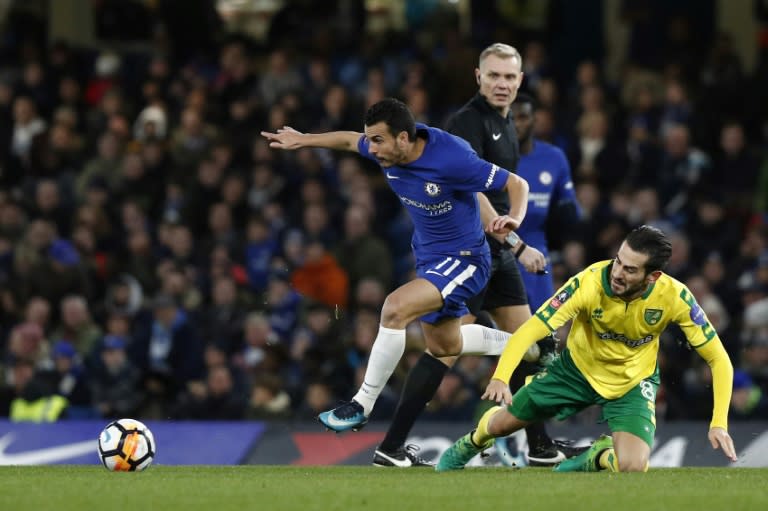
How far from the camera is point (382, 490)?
24.6 feet

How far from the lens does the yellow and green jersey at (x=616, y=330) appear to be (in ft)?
26.8

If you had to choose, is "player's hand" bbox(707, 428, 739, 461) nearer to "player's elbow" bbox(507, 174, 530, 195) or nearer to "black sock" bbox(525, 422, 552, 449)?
"player's elbow" bbox(507, 174, 530, 195)

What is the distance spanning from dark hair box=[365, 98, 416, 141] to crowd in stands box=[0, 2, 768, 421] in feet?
11.2

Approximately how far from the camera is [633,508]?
6.77 m

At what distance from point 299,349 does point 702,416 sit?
3585mm

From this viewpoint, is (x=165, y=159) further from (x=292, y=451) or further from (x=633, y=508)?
(x=633, y=508)

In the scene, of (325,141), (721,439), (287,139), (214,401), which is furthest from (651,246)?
(214,401)

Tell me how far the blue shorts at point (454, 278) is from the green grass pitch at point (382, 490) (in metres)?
0.90

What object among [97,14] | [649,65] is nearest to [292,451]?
[649,65]

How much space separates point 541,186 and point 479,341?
4.62ft

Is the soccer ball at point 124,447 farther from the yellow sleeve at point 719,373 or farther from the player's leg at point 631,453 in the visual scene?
the yellow sleeve at point 719,373

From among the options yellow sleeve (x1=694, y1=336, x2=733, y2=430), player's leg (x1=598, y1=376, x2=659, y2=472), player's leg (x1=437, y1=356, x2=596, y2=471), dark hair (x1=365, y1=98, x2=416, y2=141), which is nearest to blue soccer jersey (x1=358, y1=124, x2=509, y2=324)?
dark hair (x1=365, y1=98, x2=416, y2=141)

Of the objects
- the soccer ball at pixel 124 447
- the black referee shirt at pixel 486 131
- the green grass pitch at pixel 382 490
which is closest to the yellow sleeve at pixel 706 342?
the green grass pitch at pixel 382 490

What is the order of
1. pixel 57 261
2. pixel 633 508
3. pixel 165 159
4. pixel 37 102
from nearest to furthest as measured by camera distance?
pixel 633 508, pixel 57 261, pixel 165 159, pixel 37 102
